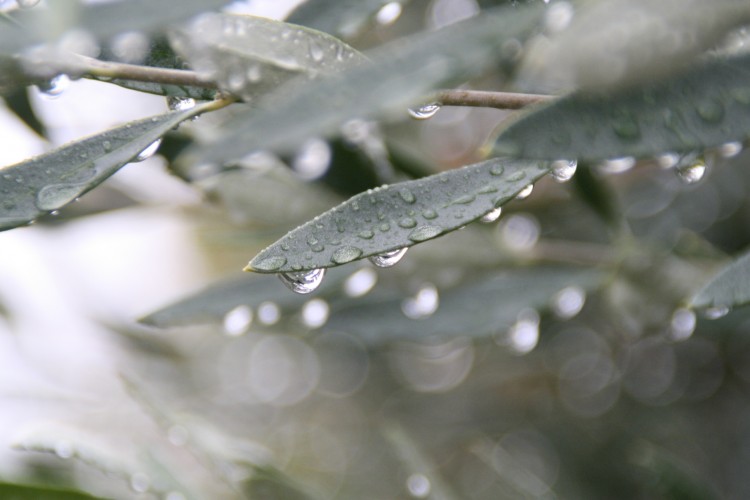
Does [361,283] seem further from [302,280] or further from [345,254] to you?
[345,254]

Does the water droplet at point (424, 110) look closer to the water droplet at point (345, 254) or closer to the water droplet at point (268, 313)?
the water droplet at point (345, 254)

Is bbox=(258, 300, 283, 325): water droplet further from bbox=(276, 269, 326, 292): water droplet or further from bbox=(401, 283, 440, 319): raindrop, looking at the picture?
bbox=(276, 269, 326, 292): water droplet

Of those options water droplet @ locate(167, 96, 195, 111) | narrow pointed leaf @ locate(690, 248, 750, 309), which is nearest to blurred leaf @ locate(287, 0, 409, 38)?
water droplet @ locate(167, 96, 195, 111)

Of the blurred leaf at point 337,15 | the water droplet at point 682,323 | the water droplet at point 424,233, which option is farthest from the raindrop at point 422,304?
the water droplet at point 424,233

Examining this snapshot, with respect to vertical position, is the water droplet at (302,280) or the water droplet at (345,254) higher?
the water droplet at (345,254)

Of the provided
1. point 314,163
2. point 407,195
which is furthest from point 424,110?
point 314,163

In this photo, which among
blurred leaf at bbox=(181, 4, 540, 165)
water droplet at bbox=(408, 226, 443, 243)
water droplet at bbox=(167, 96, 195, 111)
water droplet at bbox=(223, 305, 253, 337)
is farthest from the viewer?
water droplet at bbox=(223, 305, 253, 337)
